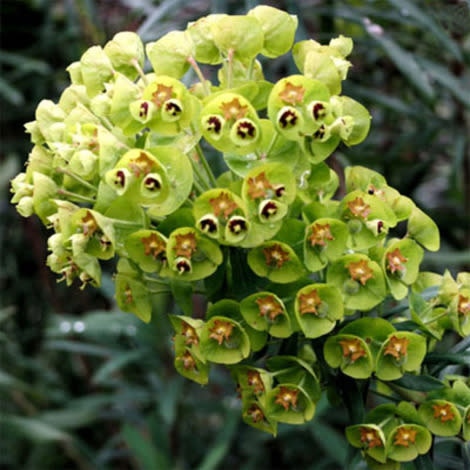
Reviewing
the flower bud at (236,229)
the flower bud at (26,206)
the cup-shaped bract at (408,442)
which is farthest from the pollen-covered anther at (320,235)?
the flower bud at (26,206)

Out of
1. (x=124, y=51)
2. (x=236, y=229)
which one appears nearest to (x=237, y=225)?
(x=236, y=229)

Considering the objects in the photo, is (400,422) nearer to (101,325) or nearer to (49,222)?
(49,222)

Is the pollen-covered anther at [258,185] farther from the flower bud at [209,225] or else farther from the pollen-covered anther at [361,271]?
the pollen-covered anther at [361,271]

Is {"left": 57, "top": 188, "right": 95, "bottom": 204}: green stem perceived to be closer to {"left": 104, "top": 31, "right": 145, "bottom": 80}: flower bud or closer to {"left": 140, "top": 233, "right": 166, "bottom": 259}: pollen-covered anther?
{"left": 140, "top": 233, "right": 166, "bottom": 259}: pollen-covered anther

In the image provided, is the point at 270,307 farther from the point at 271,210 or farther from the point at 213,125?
the point at 213,125

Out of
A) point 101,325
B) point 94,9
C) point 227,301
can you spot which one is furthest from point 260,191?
point 94,9

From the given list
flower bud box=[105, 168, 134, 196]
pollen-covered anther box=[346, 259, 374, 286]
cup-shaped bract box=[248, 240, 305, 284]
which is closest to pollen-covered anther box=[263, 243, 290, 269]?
cup-shaped bract box=[248, 240, 305, 284]
